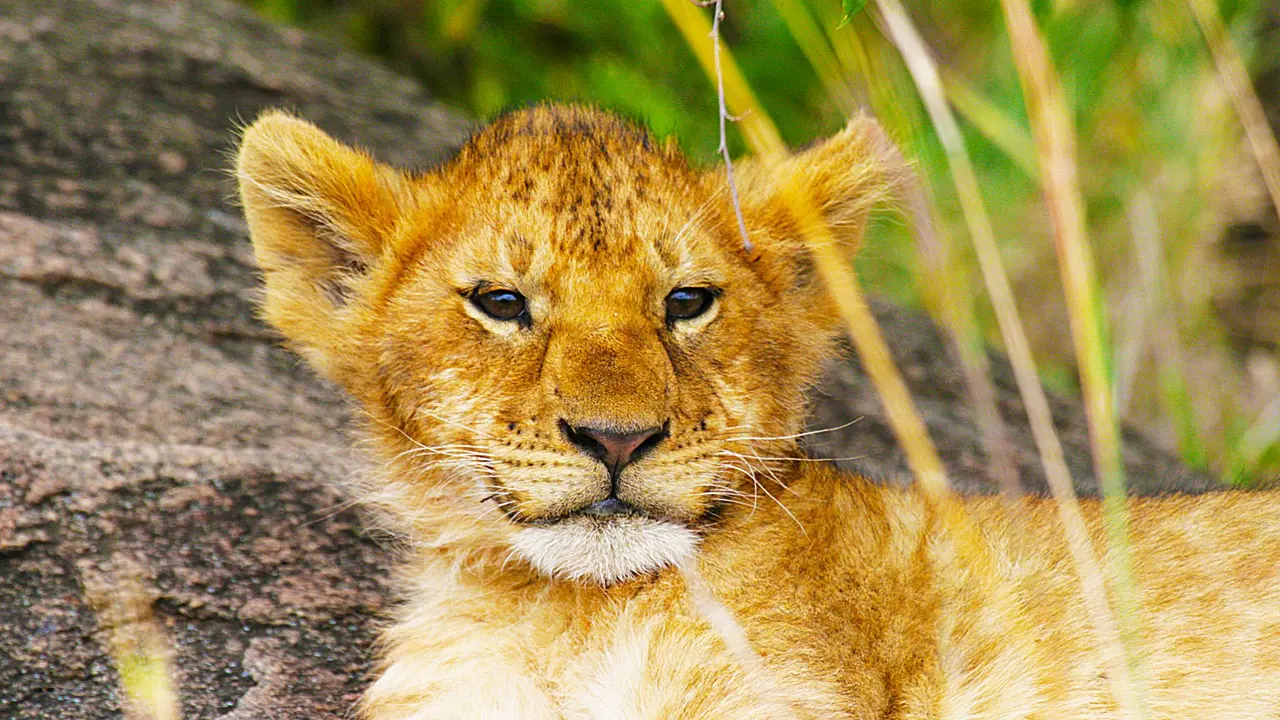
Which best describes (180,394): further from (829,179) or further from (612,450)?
(829,179)

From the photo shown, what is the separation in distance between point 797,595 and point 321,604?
154cm

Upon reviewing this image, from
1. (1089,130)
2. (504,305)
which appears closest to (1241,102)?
(504,305)

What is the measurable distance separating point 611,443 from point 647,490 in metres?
0.15

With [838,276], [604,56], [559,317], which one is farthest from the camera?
[604,56]

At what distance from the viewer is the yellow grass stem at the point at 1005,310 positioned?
108 inches

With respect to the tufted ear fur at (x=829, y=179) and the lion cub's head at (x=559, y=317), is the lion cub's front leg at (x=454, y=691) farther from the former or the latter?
the tufted ear fur at (x=829, y=179)

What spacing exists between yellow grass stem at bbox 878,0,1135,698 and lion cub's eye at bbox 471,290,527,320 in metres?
1.04

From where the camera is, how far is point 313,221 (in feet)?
11.6

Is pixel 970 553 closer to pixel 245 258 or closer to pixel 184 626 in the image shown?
pixel 184 626

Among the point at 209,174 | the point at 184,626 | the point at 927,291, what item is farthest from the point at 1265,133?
the point at 209,174

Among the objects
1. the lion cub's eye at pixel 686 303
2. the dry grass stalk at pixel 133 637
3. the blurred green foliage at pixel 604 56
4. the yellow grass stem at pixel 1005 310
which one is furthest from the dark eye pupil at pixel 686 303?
the blurred green foliage at pixel 604 56

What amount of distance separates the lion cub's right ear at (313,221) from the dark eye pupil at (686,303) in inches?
30.4

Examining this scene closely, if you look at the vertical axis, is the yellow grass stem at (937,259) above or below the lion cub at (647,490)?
above

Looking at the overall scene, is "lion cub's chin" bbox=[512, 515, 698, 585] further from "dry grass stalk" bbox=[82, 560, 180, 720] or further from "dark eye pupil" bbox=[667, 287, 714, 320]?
"dry grass stalk" bbox=[82, 560, 180, 720]
